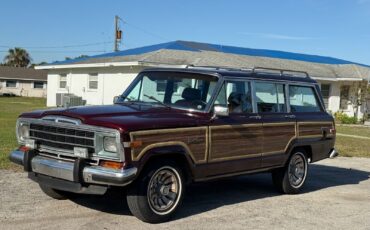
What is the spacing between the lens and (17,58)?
8975 centimetres

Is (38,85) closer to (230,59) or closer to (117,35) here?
(117,35)

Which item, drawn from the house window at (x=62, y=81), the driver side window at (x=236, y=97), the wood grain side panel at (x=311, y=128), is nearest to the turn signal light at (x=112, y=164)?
the driver side window at (x=236, y=97)

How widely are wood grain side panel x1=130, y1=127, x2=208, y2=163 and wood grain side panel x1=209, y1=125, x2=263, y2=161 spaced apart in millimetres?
189

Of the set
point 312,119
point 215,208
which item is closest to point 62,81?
point 312,119

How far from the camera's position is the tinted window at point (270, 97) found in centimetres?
812

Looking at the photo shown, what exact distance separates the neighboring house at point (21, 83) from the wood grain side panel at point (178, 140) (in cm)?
6055

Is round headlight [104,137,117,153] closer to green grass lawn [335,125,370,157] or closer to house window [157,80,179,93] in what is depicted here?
house window [157,80,179,93]

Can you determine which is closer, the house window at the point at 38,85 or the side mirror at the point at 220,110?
the side mirror at the point at 220,110

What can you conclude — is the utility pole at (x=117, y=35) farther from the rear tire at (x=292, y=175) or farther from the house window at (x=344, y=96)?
the rear tire at (x=292, y=175)

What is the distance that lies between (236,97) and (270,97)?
1060 mm

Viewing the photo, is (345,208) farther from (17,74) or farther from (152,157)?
(17,74)

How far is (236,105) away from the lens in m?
7.55

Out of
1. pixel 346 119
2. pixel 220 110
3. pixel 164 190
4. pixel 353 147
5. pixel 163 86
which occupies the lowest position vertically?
pixel 353 147

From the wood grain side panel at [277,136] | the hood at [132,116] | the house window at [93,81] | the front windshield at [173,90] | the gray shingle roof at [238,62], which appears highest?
the gray shingle roof at [238,62]
